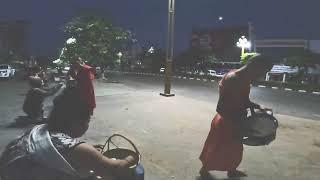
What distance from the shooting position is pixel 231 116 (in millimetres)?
5992

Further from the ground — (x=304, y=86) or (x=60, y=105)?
(x=60, y=105)

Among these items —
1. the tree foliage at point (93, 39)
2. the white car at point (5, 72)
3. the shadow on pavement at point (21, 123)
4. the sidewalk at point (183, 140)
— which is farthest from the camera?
the white car at point (5, 72)

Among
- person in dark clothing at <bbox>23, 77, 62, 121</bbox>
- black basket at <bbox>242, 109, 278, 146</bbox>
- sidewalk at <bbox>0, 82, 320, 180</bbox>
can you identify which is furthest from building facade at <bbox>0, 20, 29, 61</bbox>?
black basket at <bbox>242, 109, 278, 146</bbox>

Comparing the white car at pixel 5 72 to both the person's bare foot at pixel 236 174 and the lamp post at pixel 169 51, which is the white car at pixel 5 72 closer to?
the lamp post at pixel 169 51

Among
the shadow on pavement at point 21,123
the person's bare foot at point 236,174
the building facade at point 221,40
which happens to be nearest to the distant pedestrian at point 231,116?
the person's bare foot at point 236,174

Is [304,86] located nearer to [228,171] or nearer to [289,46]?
[228,171]

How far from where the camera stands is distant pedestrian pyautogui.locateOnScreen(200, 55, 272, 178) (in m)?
5.85

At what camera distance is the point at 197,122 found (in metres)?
12.1

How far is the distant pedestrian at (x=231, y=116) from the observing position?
585cm

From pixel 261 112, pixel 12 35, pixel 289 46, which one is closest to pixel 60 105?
pixel 261 112

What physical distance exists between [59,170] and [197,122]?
929cm

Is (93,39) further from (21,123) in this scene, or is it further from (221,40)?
(221,40)

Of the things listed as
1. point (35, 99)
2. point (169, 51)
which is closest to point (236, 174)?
point (35, 99)

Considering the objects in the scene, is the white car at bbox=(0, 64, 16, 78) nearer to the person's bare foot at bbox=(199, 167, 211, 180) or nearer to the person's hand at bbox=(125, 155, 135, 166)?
the person's bare foot at bbox=(199, 167, 211, 180)
